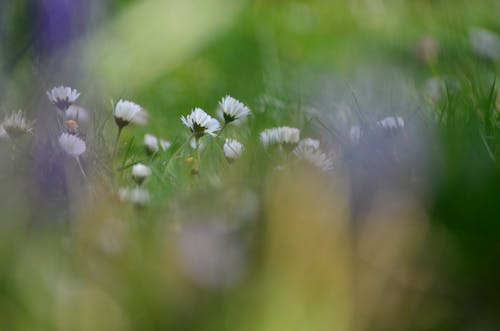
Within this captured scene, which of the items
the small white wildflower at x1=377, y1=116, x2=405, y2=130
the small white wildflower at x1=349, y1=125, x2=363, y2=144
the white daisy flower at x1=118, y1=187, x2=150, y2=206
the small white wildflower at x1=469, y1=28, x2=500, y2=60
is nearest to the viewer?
the white daisy flower at x1=118, y1=187, x2=150, y2=206

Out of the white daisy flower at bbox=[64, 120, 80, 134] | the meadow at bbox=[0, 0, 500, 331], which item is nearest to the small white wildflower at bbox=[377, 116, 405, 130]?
the meadow at bbox=[0, 0, 500, 331]

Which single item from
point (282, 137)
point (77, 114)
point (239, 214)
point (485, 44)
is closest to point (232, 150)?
point (282, 137)

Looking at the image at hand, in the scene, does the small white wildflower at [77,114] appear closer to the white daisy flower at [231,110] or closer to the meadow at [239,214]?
the meadow at [239,214]

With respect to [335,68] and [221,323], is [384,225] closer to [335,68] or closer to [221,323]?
[221,323]

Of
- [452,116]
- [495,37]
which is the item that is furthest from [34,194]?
[495,37]

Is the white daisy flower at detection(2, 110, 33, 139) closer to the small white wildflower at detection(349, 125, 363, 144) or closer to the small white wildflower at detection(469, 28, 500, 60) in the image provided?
the small white wildflower at detection(349, 125, 363, 144)

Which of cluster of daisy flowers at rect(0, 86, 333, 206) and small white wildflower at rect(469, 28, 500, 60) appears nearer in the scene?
cluster of daisy flowers at rect(0, 86, 333, 206)
